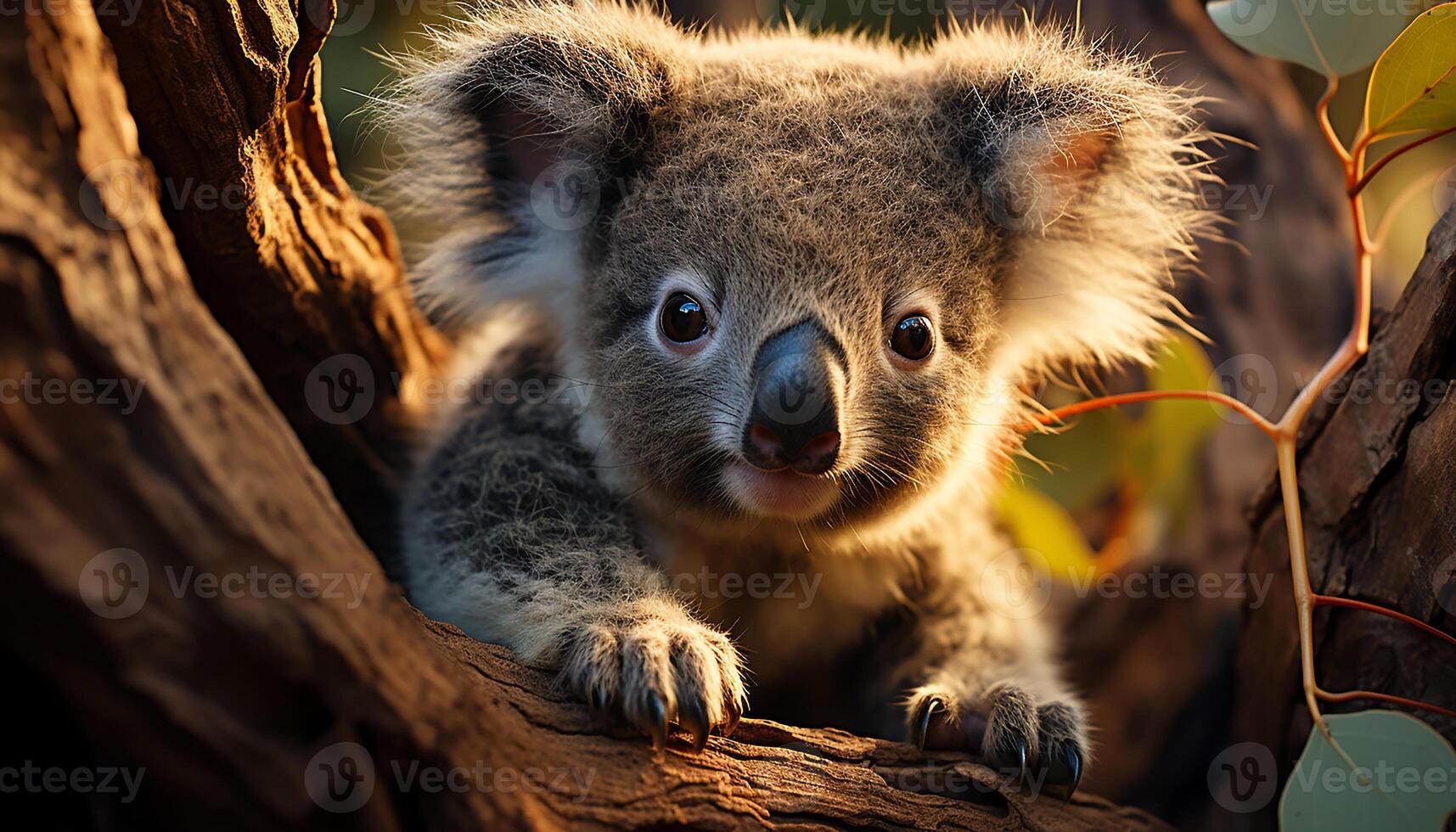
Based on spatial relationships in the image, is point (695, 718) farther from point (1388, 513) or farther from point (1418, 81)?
point (1418, 81)

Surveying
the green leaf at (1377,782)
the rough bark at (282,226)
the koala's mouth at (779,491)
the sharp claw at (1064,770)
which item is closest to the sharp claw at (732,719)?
the koala's mouth at (779,491)

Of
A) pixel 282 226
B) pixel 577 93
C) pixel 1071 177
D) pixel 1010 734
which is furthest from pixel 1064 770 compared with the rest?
pixel 282 226

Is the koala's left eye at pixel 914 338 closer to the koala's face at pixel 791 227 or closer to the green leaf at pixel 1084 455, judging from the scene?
the koala's face at pixel 791 227

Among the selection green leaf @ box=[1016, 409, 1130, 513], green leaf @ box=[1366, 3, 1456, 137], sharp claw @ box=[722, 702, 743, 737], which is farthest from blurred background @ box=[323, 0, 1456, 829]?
sharp claw @ box=[722, 702, 743, 737]

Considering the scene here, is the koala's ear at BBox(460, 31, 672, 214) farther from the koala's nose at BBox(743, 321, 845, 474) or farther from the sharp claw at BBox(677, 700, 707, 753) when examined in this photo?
the sharp claw at BBox(677, 700, 707, 753)

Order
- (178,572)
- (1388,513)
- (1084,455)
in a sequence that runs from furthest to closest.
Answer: (1084,455) → (1388,513) → (178,572)

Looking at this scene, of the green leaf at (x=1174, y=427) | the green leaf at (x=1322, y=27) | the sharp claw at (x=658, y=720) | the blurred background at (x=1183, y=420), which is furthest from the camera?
the blurred background at (x=1183, y=420)

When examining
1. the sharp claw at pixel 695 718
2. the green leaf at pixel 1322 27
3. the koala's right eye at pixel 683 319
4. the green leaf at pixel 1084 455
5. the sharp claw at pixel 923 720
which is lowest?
the sharp claw at pixel 923 720

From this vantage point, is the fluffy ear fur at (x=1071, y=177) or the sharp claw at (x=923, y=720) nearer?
the sharp claw at (x=923, y=720)
